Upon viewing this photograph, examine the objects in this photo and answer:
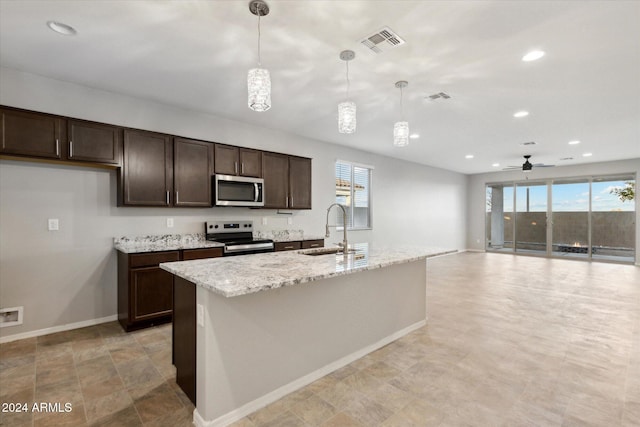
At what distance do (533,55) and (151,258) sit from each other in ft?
13.3

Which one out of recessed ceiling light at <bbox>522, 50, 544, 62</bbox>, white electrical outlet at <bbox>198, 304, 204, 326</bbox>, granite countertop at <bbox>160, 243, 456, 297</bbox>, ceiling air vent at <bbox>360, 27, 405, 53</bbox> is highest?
recessed ceiling light at <bbox>522, 50, 544, 62</bbox>

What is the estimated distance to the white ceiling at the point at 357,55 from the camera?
2051mm

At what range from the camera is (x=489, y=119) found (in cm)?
432

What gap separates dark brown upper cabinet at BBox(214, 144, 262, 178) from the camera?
4.08 m

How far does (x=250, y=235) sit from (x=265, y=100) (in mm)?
2790

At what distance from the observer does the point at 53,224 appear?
123 inches

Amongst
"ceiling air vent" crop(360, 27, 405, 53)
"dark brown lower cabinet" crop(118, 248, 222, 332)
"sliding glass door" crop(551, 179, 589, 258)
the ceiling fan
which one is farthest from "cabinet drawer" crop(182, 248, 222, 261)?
"sliding glass door" crop(551, 179, 589, 258)

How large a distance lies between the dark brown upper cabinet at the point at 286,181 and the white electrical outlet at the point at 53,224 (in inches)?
92.5

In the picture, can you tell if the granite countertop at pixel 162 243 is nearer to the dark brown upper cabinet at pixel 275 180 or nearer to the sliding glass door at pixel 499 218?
the dark brown upper cabinet at pixel 275 180

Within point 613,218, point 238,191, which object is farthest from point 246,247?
point 613,218

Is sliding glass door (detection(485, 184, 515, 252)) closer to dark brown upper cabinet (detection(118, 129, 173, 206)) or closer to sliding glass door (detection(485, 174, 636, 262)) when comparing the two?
sliding glass door (detection(485, 174, 636, 262))

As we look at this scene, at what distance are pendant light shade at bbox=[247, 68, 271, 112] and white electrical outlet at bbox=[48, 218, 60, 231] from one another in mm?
2625

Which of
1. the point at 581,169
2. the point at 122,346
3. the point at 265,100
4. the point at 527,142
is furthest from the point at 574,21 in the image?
the point at 581,169

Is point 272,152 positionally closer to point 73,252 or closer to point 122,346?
point 73,252
